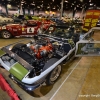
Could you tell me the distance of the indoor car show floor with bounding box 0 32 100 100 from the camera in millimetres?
2230

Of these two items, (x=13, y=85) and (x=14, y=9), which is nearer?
(x=13, y=85)

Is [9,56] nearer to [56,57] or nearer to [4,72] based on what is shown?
[4,72]

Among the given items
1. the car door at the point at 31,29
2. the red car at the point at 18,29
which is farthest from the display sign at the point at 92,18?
the red car at the point at 18,29

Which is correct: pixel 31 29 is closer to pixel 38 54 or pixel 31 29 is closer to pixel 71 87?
pixel 38 54

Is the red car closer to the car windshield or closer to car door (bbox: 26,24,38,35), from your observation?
car door (bbox: 26,24,38,35)

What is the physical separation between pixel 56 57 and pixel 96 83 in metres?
1.33

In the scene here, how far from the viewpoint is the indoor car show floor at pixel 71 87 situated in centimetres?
223

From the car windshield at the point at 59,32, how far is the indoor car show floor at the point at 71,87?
1110mm

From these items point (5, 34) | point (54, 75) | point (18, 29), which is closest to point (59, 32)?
point (54, 75)

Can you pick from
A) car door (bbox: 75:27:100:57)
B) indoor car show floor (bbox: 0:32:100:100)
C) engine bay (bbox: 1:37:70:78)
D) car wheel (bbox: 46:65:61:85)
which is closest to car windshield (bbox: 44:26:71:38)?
engine bay (bbox: 1:37:70:78)

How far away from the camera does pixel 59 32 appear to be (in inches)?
143

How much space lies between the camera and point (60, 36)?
11.4 feet

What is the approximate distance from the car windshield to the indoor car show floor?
1.11 metres

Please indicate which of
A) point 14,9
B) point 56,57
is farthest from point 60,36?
point 14,9
